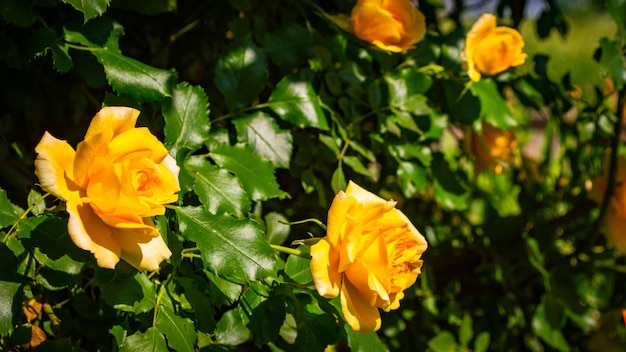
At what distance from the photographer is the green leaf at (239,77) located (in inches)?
37.8

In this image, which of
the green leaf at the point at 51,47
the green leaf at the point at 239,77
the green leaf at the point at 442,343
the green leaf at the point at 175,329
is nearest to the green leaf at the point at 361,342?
the green leaf at the point at 175,329

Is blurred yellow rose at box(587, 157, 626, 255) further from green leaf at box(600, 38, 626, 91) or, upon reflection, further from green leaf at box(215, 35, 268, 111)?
green leaf at box(215, 35, 268, 111)

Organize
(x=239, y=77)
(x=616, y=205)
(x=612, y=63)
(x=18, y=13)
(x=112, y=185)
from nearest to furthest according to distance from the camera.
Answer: (x=112, y=185) < (x=18, y=13) < (x=239, y=77) < (x=612, y=63) < (x=616, y=205)

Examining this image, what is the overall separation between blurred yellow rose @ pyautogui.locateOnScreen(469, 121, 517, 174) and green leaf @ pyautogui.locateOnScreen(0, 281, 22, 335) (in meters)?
0.90

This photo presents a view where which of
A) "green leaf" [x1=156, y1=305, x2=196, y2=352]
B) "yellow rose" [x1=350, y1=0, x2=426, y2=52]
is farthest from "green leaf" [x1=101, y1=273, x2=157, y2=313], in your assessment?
"yellow rose" [x1=350, y1=0, x2=426, y2=52]

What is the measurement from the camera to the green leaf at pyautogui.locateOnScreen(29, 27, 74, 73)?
828 mm

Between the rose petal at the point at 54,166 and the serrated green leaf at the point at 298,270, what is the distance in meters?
0.27

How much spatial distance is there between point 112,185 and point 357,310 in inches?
10.0

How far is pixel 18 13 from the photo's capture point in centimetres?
86

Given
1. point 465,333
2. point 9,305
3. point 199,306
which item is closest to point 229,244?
point 199,306

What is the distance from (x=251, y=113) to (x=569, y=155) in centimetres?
87

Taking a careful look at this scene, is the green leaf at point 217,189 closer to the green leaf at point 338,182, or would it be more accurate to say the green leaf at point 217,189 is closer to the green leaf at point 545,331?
the green leaf at point 338,182

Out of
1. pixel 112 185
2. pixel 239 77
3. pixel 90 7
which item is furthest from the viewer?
pixel 239 77

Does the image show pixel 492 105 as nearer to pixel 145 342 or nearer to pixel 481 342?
pixel 481 342
